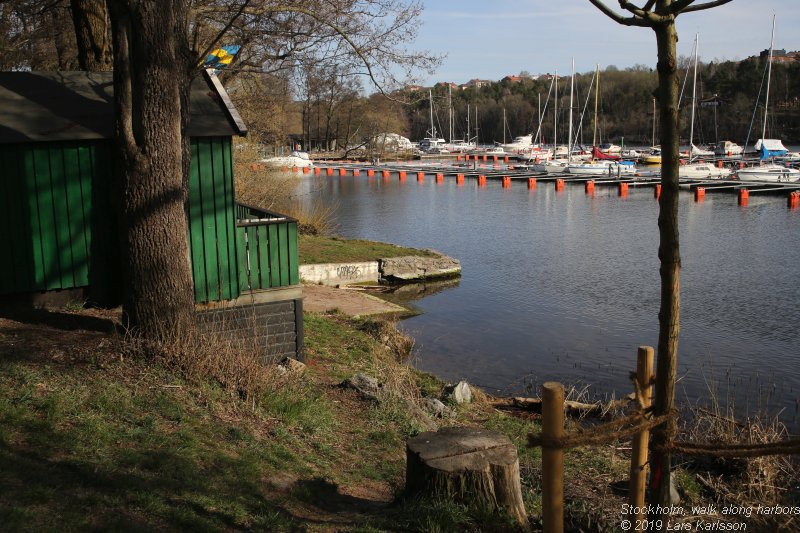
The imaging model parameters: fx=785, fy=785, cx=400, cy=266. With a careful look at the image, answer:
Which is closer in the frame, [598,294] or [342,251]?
[598,294]

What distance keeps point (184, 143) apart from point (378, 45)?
565cm

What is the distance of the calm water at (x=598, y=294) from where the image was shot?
15141 mm

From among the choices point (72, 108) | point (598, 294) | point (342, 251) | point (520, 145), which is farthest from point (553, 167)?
point (72, 108)

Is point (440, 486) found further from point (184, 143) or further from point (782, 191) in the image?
point (782, 191)

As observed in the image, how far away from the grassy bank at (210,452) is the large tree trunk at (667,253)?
160cm

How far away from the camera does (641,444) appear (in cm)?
430

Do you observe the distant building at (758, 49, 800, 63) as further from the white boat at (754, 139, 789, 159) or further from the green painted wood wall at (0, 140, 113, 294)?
the green painted wood wall at (0, 140, 113, 294)

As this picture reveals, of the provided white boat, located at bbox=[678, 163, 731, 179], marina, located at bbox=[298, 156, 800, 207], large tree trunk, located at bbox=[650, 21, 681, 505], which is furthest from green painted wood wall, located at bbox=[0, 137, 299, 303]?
white boat, located at bbox=[678, 163, 731, 179]

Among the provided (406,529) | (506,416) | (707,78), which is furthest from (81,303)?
(707,78)

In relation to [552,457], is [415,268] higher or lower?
lower

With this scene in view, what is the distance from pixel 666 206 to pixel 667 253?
9.7 inches

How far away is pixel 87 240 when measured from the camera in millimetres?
10172

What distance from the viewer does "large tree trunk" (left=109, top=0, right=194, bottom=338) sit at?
8625 mm

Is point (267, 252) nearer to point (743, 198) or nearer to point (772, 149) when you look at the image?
point (743, 198)
